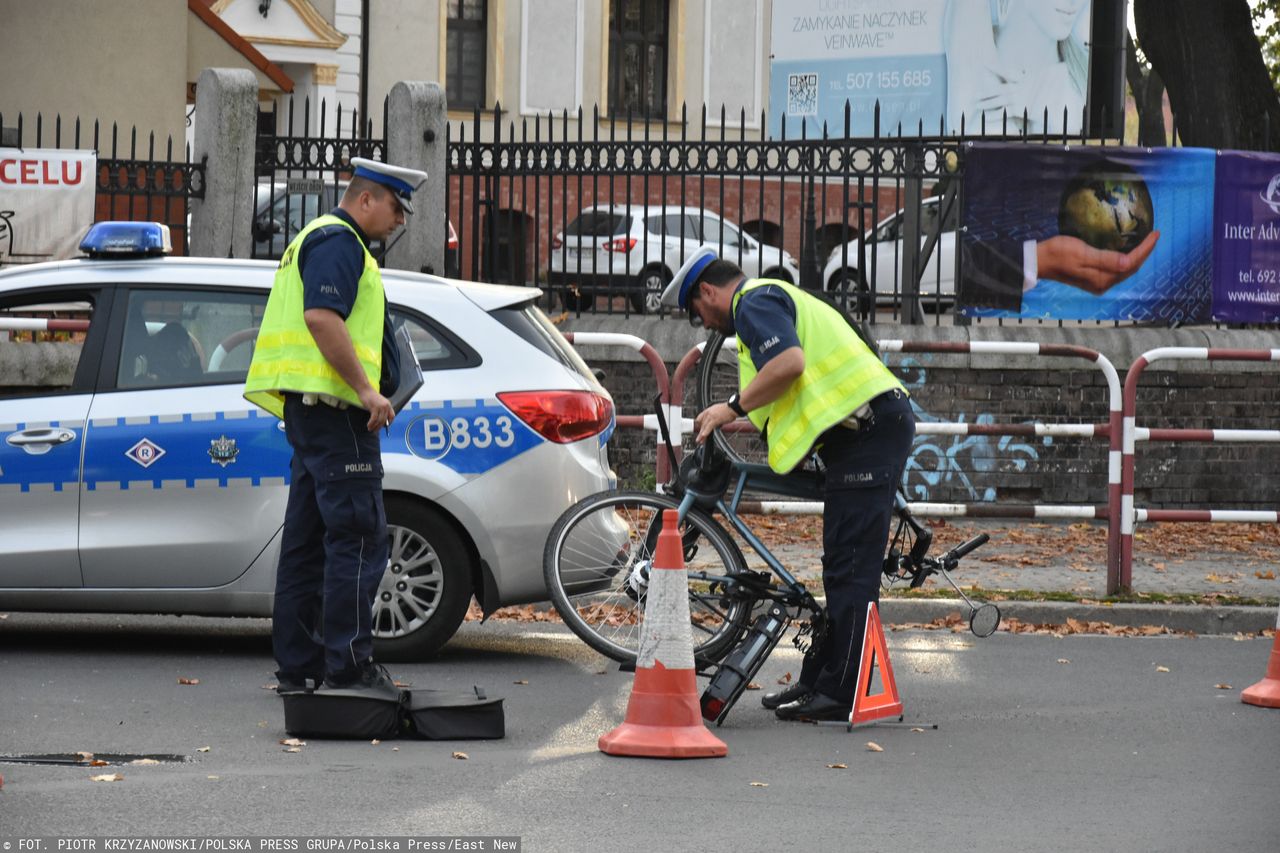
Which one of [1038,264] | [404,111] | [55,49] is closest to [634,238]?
[404,111]

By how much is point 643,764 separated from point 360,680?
1.10 m

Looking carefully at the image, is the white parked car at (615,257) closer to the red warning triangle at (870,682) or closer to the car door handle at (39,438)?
the car door handle at (39,438)

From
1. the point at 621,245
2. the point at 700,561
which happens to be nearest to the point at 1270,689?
the point at 700,561

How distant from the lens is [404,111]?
15203 mm

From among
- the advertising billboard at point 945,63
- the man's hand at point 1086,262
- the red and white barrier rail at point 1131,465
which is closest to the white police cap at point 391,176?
the red and white barrier rail at point 1131,465

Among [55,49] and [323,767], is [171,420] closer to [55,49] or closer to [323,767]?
[323,767]

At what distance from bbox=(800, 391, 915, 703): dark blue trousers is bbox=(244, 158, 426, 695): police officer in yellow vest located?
1617mm

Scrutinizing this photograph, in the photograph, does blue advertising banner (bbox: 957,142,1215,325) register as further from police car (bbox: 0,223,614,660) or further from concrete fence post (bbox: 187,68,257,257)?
police car (bbox: 0,223,614,660)

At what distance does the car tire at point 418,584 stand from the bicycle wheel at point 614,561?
390 mm

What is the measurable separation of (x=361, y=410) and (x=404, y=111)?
28.2 feet

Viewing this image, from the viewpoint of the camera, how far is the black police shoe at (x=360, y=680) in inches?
271

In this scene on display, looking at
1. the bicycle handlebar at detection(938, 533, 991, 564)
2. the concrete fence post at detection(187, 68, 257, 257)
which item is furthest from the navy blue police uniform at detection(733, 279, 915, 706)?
the concrete fence post at detection(187, 68, 257, 257)

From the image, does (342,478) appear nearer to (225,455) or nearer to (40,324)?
(225,455)

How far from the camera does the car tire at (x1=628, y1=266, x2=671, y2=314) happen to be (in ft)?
49.9
